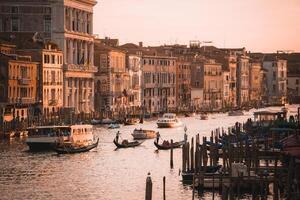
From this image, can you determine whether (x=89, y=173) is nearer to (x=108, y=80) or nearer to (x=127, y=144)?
(x=127, y=144)

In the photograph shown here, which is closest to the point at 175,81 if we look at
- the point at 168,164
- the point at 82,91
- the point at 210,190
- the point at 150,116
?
the point at 150,116

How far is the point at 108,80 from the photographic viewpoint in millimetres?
88938

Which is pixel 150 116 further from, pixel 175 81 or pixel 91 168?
pixel 91 168

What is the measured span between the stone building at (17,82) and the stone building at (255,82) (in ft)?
Answer: 221

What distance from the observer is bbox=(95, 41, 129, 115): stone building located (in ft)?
291

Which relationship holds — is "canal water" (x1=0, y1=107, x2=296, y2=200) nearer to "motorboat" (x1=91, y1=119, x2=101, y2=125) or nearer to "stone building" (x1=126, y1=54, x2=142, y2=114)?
"motorboat" (x1=91, y1=119, x2=101, y2=125)

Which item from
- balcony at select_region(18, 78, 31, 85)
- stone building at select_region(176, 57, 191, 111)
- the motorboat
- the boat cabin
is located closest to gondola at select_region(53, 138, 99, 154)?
A: the boat cabin

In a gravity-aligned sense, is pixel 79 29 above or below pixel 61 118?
above

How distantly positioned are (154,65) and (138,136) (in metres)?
42.4

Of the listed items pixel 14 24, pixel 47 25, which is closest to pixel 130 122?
pixel 47 25

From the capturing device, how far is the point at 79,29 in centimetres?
8488

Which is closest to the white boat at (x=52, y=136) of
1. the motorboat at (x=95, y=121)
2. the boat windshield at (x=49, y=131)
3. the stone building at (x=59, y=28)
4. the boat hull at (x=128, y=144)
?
the boat windshield at (x=49, y=131)

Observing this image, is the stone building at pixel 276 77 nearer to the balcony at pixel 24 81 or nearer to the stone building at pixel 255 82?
the stone building at pixel 255 82

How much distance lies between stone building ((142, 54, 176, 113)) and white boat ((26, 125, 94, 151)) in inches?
1698
